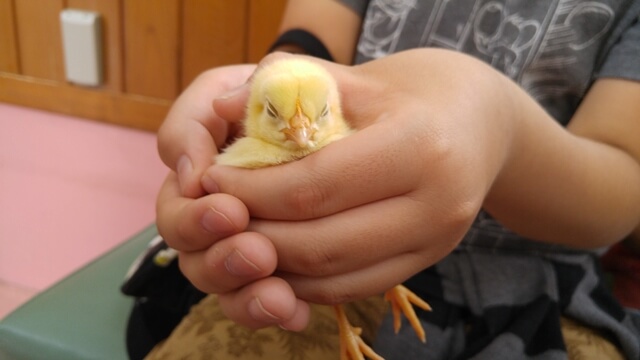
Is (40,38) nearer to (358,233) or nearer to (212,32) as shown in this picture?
(212,32)

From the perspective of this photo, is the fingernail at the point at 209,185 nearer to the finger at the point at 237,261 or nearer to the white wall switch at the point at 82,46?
the finger at the point at 237,261

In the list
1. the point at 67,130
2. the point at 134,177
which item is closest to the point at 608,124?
the point at 134,177

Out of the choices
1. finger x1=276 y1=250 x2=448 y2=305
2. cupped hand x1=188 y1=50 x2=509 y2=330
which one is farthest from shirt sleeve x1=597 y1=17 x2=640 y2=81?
finger x1=276 y1=250 x2=448 y2=305

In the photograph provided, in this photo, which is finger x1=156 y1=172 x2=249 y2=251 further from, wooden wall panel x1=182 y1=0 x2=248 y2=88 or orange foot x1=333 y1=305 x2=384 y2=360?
wooden wall panel x1=182 y1=0 x2=248 y2=88

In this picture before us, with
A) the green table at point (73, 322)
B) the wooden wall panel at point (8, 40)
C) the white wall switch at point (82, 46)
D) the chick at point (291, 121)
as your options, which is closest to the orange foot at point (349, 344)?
the chick at point (291, 121)

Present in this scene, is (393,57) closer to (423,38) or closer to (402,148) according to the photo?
(402,148)

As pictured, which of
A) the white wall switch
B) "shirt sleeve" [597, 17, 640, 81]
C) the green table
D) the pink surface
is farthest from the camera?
the pink surface
